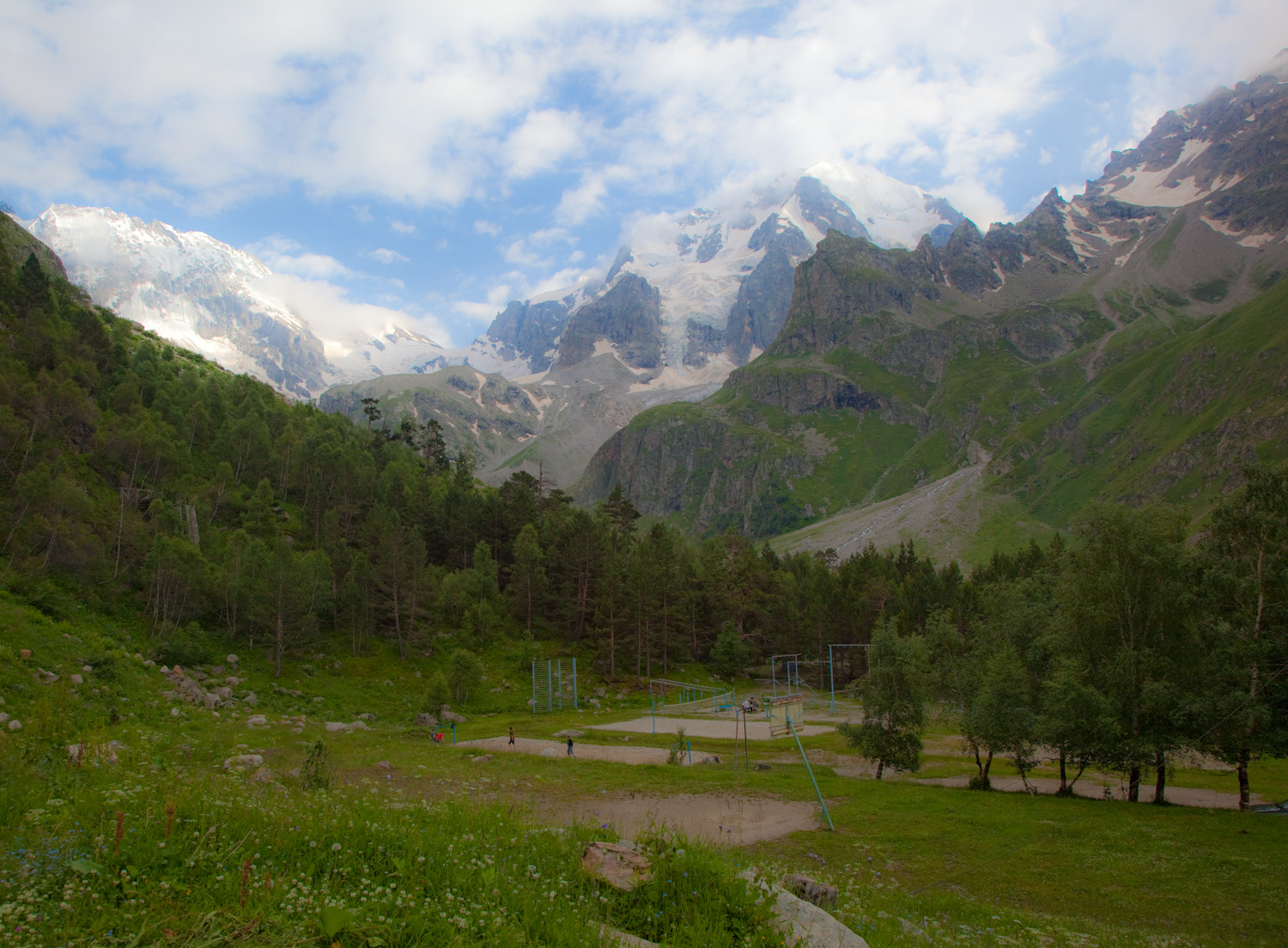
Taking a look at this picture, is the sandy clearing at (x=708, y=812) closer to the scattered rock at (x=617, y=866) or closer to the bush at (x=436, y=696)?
the scattered rock at (x=617, y=866)

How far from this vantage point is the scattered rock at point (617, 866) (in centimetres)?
813

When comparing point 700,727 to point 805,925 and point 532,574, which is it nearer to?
point 532,574

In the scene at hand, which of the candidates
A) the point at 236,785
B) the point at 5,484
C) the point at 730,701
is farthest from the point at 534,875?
the point at 730,701

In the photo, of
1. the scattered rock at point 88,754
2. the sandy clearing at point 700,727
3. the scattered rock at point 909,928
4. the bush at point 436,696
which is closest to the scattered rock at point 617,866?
the scattered rock at point 909,928

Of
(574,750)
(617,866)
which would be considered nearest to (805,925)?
(617,866)

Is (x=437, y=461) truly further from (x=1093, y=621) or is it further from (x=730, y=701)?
(x=1093, y=621)

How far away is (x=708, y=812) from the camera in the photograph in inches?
890

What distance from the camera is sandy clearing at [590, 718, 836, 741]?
47.9 meters

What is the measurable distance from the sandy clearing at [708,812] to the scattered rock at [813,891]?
24.7 feet

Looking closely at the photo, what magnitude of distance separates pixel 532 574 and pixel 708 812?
52.4m

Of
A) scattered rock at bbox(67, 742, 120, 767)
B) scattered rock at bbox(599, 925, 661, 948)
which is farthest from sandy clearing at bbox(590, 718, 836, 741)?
scattered rock at bbox(599, 925, 661, 948)

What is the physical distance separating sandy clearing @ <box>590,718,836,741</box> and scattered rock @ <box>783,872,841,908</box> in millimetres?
35765

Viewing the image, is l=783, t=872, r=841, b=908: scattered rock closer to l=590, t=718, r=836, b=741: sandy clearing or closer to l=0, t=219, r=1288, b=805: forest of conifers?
l=0, t=219, r=1288, b=805: forest of conifers

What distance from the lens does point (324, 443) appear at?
84062 mm
